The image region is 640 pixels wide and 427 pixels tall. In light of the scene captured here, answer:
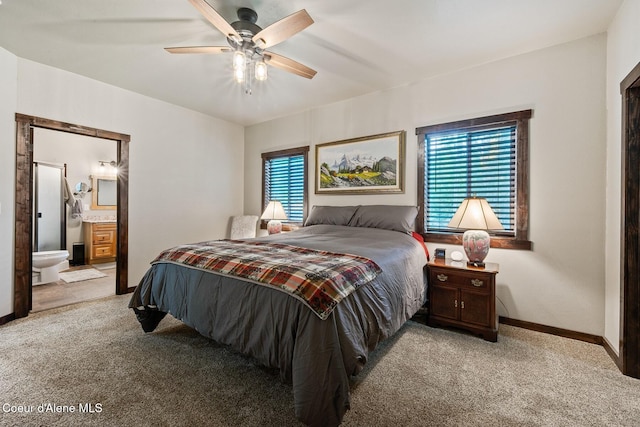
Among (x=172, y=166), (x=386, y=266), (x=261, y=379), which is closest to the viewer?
(x=261, y=379)

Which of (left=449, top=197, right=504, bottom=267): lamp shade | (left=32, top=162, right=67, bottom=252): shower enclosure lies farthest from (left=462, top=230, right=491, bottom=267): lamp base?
(left=32, top=162, right=67, bottom=252): shower enclosure

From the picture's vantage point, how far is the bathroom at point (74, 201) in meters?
4.86

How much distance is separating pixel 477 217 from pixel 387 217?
909 millimetres

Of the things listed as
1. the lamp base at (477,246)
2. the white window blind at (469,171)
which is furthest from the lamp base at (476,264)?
the white window blind at (469,171)

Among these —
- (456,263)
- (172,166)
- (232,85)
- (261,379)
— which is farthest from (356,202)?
(172,166)

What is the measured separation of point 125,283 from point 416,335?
3.53 meters

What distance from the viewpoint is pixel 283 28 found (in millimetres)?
1916

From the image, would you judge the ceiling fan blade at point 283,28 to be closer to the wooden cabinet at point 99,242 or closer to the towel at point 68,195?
the wooden cabinet at point 99,242

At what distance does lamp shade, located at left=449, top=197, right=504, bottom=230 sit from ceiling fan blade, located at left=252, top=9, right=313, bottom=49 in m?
1.97

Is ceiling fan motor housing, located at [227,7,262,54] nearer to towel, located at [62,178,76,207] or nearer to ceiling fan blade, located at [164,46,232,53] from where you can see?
ceiling fan blade, located at [164,46,232,53]

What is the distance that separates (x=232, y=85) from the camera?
11.2 ft

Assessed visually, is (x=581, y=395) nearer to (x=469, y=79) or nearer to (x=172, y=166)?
(x=469, y=79)

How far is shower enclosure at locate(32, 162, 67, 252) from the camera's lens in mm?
4840

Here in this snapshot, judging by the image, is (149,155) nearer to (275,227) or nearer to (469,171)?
(275,227)
